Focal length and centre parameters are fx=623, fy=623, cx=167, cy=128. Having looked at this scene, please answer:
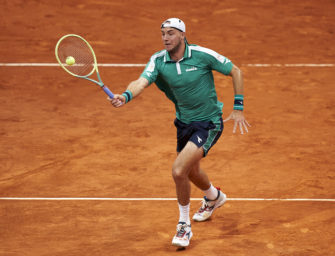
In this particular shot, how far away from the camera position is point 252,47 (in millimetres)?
12258

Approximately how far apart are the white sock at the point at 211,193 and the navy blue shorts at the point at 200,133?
62 cm

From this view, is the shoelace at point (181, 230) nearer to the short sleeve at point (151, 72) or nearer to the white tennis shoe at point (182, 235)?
the white tennis shoe at point (182, 235)

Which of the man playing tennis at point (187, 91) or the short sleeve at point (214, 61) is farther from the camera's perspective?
the short sleeve at point (214, 61)

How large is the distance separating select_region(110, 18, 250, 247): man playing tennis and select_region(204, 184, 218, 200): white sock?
0.45 meters

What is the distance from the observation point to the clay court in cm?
662

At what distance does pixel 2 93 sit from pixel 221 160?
4264mm

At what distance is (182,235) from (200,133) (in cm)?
104

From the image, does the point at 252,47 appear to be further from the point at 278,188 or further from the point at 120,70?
the point at 278,188

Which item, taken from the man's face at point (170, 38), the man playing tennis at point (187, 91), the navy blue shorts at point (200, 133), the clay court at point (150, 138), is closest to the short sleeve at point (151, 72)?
the man playing tennis at point (187, 91)

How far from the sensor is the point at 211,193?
22.5 ft

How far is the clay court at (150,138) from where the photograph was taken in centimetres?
662

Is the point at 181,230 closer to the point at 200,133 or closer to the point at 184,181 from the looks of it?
the point at 184,181

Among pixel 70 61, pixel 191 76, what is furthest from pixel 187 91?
pixel 70 61

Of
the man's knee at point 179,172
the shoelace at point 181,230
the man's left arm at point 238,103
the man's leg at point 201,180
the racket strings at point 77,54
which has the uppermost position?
the racket strings at point 77,54
